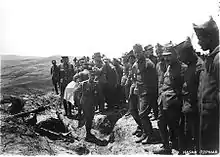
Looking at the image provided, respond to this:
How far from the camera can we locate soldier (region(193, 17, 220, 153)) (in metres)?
3.49

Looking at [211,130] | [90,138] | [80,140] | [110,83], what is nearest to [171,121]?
[211,130]

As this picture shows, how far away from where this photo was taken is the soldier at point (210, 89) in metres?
3.49

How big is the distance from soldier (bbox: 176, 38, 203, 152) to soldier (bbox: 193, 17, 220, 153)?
1.06 m

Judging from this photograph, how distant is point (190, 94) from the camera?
4879mm

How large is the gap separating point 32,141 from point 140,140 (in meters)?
2.64

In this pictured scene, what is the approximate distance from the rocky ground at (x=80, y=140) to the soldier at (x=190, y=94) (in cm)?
147

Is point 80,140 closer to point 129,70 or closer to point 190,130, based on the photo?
point 129,70

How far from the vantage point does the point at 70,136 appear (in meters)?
8.86

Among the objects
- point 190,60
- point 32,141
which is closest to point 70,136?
point 32,141

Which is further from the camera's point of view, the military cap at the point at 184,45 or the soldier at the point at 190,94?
the military cap at the point at 184,45

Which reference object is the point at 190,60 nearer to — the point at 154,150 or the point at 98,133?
the point at 154,150

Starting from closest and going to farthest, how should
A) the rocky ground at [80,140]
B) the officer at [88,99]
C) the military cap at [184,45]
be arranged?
the military cap at [184,45] < the rocky ground at [80,140] < the officer at [88,99]

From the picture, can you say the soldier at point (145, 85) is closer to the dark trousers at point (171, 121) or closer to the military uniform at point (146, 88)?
the military uniform at point (146, 88)

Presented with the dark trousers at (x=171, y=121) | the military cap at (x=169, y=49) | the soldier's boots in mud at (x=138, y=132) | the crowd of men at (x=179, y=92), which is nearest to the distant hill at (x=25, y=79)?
the crowd of men at (x=179, y=92)
